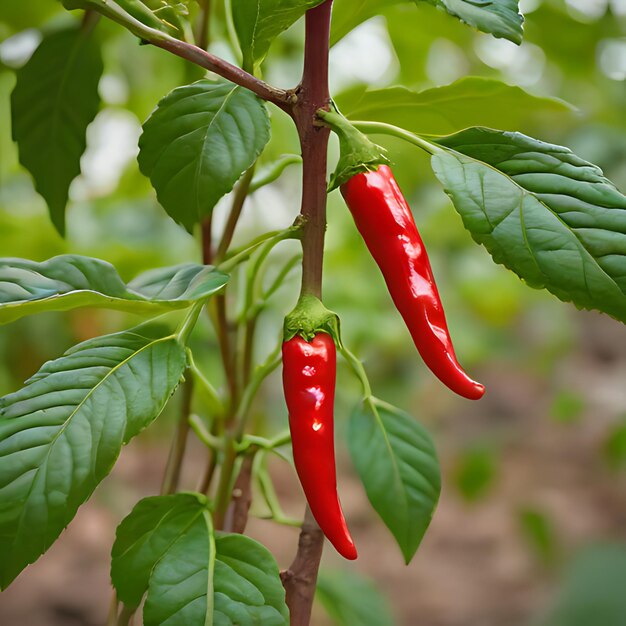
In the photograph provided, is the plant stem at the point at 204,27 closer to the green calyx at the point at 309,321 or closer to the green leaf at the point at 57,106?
the green leaf at the point at 57,106

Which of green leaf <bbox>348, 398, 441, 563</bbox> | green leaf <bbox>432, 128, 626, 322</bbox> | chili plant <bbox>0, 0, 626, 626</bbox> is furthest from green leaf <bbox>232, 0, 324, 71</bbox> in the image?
green leaf <bbox>348, 398, 441, 563</bbox>

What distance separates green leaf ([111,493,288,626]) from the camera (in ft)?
1.36

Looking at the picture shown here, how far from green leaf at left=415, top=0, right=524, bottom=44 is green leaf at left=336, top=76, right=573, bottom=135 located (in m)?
0.11

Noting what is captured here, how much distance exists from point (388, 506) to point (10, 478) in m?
0.24

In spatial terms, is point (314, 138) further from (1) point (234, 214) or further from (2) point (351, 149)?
(1) point (234, 214)

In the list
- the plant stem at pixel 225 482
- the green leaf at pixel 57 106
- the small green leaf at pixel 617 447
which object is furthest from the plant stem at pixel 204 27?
the small green leaf at pixel 617 447

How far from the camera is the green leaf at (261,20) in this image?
38 cm

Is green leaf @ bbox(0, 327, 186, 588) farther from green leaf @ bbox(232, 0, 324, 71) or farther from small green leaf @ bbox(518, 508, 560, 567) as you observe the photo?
small green leaf @ bbox(518, 508, 560, 567)

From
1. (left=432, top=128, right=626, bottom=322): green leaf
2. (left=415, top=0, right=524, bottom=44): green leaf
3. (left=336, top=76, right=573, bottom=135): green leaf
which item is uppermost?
(left=336, top=76, right=573, bottom=135): green leaf

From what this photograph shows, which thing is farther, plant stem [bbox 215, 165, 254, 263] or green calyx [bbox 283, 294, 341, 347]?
plant stem [bbox 215, 165, 254, 263]

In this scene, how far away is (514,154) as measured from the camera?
0.40 metres

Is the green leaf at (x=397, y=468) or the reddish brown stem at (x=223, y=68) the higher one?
the reddish brown stem at (x=223, y=68)

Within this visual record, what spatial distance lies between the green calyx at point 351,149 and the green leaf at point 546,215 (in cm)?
3

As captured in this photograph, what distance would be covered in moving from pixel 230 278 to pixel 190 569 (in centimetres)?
16
